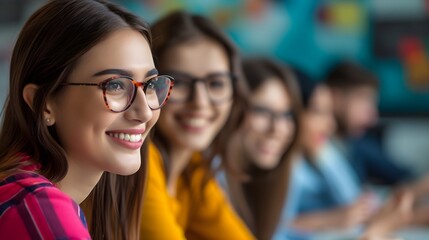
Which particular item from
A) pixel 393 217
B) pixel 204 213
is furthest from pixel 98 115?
pixel 393 217

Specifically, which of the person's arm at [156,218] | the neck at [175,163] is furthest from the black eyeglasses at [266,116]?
the person's arm at [156,218]

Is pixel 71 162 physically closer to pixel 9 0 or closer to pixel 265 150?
pixel 265 150

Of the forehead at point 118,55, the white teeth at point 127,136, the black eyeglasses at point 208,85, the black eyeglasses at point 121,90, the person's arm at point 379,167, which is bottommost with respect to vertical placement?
the person's arm at point 379,167

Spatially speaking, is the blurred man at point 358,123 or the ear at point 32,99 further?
the blurred man at point 358,123

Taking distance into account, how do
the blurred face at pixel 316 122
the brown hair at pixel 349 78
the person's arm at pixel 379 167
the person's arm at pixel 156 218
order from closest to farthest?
the person's arm at pixel 156 218 < the blurred face at pixel 316 122 < the brown hair at pixel 349 78 < the person's arm at pixel 379 167

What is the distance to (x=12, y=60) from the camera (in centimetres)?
96

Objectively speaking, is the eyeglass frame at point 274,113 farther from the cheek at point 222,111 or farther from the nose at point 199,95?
the nose at point 199,95

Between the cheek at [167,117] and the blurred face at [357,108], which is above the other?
the cheek at [167,117]

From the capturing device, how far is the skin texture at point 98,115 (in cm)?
92

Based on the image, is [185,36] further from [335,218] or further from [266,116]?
[335,218]

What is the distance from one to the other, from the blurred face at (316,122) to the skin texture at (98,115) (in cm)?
158

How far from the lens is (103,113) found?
917 millimetres

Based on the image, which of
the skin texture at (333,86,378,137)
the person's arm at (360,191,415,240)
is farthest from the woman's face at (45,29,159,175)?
the skin texture at (333,86,378,137)

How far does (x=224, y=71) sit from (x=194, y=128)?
132mm
